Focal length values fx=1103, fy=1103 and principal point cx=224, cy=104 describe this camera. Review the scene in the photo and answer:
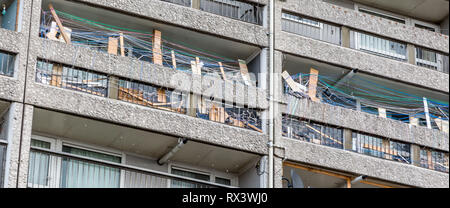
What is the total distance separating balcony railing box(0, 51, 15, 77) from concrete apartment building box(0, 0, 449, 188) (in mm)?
29

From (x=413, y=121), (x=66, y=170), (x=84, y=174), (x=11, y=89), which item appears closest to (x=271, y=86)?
(x=413, y=121)

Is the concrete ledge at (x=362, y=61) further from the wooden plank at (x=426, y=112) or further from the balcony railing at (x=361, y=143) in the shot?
the balcony railing at (x=361, y=143)

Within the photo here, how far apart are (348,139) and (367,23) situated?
3.64 metres

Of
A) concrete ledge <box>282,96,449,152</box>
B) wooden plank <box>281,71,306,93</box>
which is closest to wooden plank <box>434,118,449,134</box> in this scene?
concrete ledge <box>282,96,449,152</box>

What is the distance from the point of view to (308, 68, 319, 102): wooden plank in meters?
27.8

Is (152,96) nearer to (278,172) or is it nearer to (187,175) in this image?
(187,175)

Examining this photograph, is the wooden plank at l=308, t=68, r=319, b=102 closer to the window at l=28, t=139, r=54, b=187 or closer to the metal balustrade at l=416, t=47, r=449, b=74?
the metal balustrade at l=416, t=47, r=449, b=74

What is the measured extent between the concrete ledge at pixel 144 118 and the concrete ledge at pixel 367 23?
377 centimetres

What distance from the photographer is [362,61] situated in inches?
1131

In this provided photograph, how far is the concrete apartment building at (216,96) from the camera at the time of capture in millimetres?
24109

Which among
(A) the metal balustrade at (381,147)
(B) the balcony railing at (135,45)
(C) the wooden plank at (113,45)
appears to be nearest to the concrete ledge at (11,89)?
(B) the balcony railing at (135,45)
